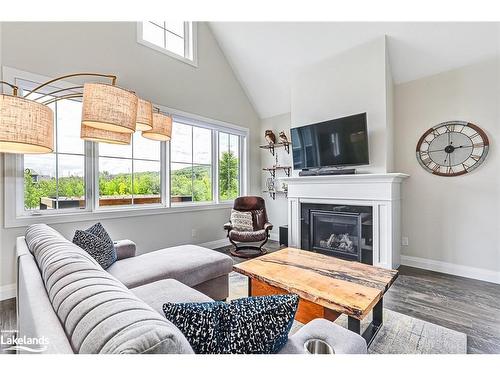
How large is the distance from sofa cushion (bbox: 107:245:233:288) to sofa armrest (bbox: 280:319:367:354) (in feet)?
3.99

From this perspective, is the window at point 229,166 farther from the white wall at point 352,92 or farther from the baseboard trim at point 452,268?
the baseboard trim at point 452,268

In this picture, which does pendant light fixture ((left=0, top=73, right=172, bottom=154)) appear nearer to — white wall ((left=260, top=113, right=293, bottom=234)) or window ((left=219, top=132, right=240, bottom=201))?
window ((left=219, top=132, right=240, bottom=201))

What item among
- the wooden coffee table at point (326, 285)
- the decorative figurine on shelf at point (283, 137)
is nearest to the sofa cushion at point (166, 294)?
the wooden coffee table at point (326, 285)

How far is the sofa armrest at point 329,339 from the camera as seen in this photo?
36.8 inches

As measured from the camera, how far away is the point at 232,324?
29.9 inches

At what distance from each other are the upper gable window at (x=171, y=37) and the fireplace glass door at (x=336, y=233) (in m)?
3.29

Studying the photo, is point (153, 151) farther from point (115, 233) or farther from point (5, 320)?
point (5, 320)

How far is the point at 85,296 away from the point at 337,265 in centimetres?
184

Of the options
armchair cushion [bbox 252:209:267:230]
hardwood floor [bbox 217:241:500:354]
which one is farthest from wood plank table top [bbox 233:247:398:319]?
armchair cushion [bbox 252:209:267:230]

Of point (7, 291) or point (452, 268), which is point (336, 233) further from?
point (7, 291)

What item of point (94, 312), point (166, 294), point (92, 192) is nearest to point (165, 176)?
point (92, 192)

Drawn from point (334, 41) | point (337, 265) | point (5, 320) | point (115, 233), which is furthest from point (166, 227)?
point (334, 41)

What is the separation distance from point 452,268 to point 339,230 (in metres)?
1.38

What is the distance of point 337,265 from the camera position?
6.73 ft
